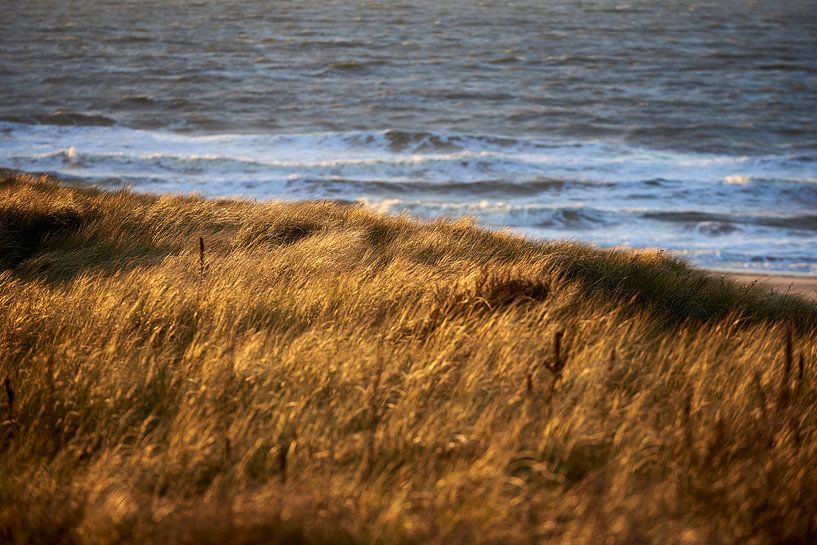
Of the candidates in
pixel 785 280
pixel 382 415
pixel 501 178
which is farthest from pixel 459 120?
pixel 382 415

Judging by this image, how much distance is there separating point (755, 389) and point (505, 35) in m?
49.0

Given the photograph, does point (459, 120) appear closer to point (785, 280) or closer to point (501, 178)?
point (501, 178)

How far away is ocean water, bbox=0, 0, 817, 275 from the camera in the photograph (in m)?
18.8

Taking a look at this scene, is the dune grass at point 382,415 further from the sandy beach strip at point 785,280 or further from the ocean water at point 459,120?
the ocean water at point 459,120

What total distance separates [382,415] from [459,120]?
84.7ft

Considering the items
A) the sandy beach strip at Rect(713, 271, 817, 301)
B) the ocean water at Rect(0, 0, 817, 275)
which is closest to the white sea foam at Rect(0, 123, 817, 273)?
the ocean water at Rect(0, 0, 817, 275)

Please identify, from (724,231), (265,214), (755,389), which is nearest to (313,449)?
(755,389)

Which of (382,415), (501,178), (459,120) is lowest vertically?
(501,178)

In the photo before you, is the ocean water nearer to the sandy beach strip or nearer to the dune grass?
the sandy beach strip

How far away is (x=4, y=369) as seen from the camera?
3.67m

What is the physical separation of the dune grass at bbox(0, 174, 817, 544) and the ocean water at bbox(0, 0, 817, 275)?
11.8m

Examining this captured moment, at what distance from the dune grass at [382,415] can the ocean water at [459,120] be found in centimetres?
1179

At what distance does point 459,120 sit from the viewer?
28.0 m

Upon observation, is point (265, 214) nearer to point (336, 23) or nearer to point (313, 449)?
point (313, 449)
